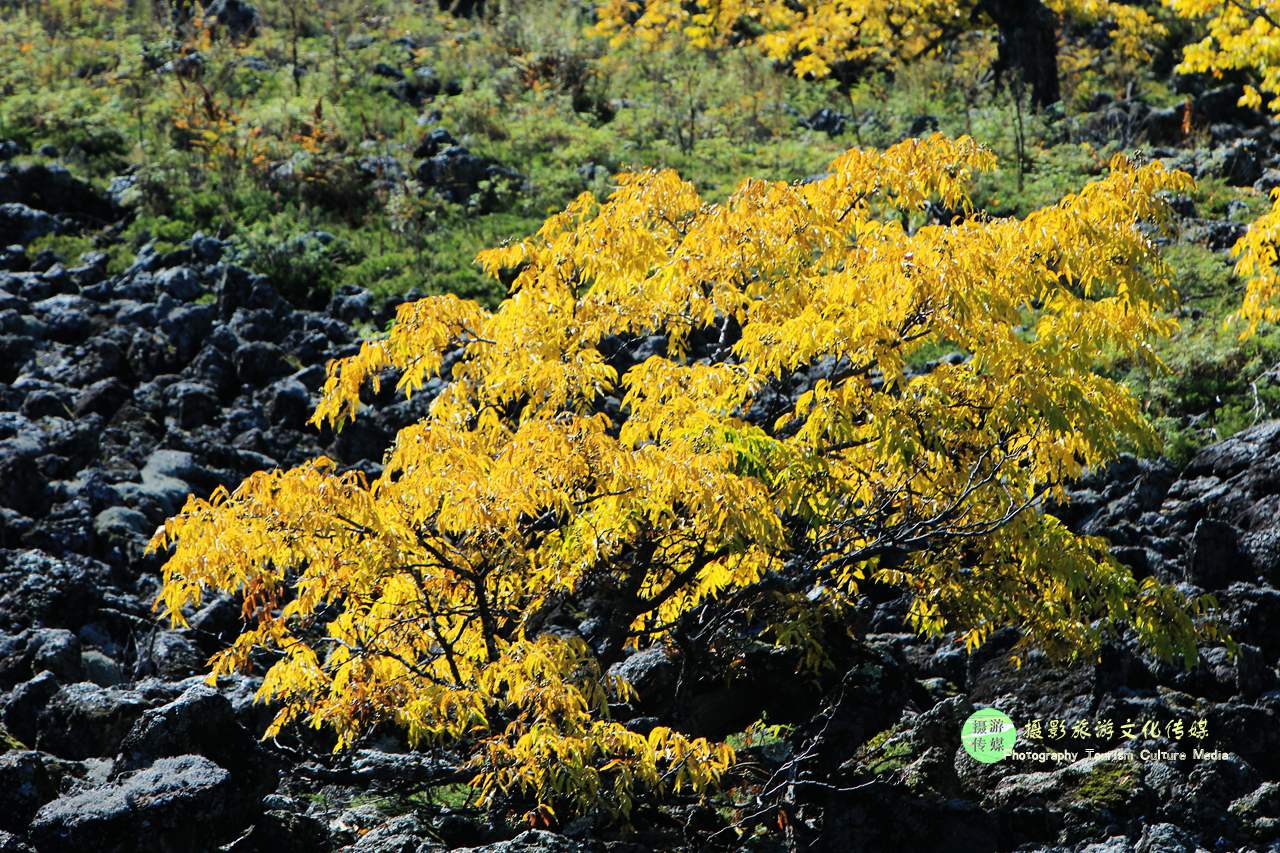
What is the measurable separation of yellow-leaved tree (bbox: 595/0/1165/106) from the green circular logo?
14167mm

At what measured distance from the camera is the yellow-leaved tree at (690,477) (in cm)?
775

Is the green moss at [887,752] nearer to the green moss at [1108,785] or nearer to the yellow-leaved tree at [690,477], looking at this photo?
the yellow-leaved tree at [690,477]

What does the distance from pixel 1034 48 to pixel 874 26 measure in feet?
10.7

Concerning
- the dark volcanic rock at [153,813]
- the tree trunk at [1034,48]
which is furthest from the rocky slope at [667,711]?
the tree trunk at [1034,48]

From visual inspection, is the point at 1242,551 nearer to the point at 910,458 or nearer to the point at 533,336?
the point at 910,458

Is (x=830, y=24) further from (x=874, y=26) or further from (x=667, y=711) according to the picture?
(x=667, y=711)

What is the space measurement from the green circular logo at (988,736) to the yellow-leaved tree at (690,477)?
62 centimetres

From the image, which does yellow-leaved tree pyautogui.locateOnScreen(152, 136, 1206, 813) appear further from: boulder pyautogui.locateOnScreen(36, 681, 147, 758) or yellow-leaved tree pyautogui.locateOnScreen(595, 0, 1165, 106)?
yellow-leaved tree pyautogui.locateOnScreen(595, 0, 1165, 106)

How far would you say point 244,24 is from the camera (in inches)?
1069

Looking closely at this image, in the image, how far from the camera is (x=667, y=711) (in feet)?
31.1

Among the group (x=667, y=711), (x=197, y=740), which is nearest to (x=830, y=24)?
(x=667, y=711)

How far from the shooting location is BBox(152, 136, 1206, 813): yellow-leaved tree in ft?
25.4

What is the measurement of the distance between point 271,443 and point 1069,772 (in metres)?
9.51

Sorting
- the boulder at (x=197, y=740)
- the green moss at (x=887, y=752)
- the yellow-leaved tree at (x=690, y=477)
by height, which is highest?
the yellow-leaved tree at (x=690, y=477)
